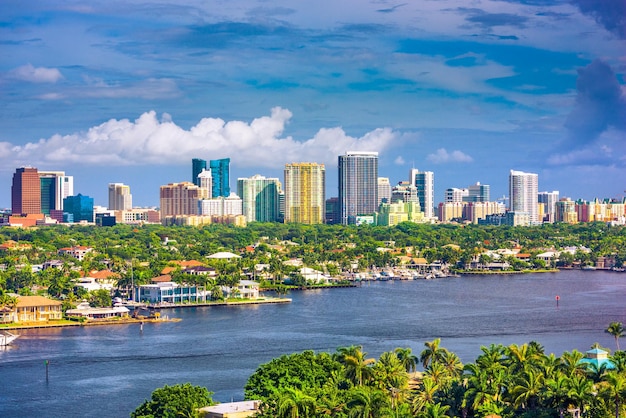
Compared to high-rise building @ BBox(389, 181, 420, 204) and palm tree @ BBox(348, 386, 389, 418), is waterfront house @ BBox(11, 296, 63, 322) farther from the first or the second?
high-rise building @ BBox(389, 181, 420, 204)

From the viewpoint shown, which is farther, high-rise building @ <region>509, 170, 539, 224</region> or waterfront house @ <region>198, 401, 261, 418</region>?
high-rise building @ <region>509, 170, 539, 224</region>

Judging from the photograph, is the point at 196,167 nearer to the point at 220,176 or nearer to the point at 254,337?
the point at 220,176

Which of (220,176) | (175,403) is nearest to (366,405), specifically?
(175,403)

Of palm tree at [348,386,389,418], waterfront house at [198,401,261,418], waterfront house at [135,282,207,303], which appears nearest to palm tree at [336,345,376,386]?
waterfront house at [198,401,261,418]

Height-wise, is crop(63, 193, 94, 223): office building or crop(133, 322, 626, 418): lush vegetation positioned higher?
crop(63, 193, 94, 223): office building

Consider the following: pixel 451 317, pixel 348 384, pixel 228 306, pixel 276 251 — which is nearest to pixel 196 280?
pixel 228 306

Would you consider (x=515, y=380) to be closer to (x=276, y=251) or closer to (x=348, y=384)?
(x=348, y=384)

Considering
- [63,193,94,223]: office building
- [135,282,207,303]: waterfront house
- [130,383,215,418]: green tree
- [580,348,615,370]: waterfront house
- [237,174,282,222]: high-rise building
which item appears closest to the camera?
[130,383,215,418]: green tree

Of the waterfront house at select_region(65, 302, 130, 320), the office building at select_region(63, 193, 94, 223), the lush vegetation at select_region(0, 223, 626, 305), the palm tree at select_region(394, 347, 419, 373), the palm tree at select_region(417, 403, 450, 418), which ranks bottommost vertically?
the palm tree at select_region(417, 403, 450, 418)
